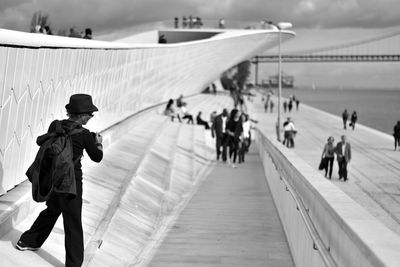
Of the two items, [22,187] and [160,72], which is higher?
[160,72]

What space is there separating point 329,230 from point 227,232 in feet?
9.95

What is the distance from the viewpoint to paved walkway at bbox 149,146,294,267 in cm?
541

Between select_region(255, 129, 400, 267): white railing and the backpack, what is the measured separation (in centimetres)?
154

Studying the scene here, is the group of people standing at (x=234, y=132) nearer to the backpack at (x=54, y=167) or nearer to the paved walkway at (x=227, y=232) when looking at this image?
the paved walkway at (x=227, y=232)

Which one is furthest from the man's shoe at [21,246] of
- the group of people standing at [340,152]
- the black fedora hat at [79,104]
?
the group of people standing at [340,152]

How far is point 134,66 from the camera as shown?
1583cm

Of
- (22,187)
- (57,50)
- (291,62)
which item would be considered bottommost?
(22,187)

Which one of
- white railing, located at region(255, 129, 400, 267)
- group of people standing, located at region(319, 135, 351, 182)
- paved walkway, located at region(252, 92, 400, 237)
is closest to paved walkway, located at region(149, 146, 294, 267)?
white railing, located at region(255, 129, 400, 267)

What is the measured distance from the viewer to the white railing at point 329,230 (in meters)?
2.63

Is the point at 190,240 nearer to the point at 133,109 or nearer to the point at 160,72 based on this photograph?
the point at 133,109

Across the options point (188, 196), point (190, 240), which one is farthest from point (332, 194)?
point (188, 196)

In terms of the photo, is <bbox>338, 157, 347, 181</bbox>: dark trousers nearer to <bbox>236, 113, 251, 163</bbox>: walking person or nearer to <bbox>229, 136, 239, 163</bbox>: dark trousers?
<bbox>236, 113, 251, 163</bbox>: walking person

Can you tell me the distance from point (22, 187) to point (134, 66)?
33.7 feet

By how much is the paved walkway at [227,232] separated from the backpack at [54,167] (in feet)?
5.13
